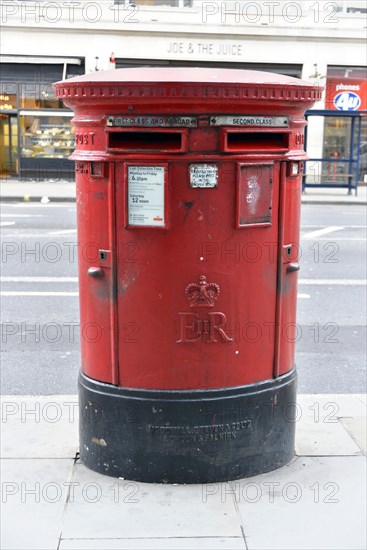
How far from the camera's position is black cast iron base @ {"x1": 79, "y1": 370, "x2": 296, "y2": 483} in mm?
3395

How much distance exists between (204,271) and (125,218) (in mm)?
433

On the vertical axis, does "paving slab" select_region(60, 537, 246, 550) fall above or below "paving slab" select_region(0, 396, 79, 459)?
below

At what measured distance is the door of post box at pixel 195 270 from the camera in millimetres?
3205

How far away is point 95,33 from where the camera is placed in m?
22.1

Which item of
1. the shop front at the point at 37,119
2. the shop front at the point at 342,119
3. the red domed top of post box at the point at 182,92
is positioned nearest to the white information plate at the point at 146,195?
the red domed top of post box at the point at 182,92

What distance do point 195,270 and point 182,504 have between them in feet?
3.55

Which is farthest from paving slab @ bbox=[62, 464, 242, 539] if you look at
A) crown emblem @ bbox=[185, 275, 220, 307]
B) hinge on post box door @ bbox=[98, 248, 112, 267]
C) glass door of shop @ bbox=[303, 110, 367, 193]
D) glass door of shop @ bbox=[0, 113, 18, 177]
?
glass door of shop @ bbox=[0, 113, 18, 177]

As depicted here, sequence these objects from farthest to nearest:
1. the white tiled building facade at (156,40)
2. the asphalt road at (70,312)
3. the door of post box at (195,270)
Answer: the white tiled building facade at (156,40) → the asphalt road at (70,312) → the door of post box at (195,270)

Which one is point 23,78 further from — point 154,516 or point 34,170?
point 154,516

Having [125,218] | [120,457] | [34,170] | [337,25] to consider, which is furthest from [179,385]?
[337,25]

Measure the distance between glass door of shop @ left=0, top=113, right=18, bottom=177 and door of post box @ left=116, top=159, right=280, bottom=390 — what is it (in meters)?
20.4

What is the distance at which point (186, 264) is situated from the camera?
3.28 metres

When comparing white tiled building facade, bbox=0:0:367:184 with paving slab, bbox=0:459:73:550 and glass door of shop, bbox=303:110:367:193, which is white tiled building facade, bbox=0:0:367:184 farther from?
paving slab, bbox=0:459:73:550

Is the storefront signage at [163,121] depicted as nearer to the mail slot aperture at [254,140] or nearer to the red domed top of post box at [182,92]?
the red domed top of post box at [182,92]
